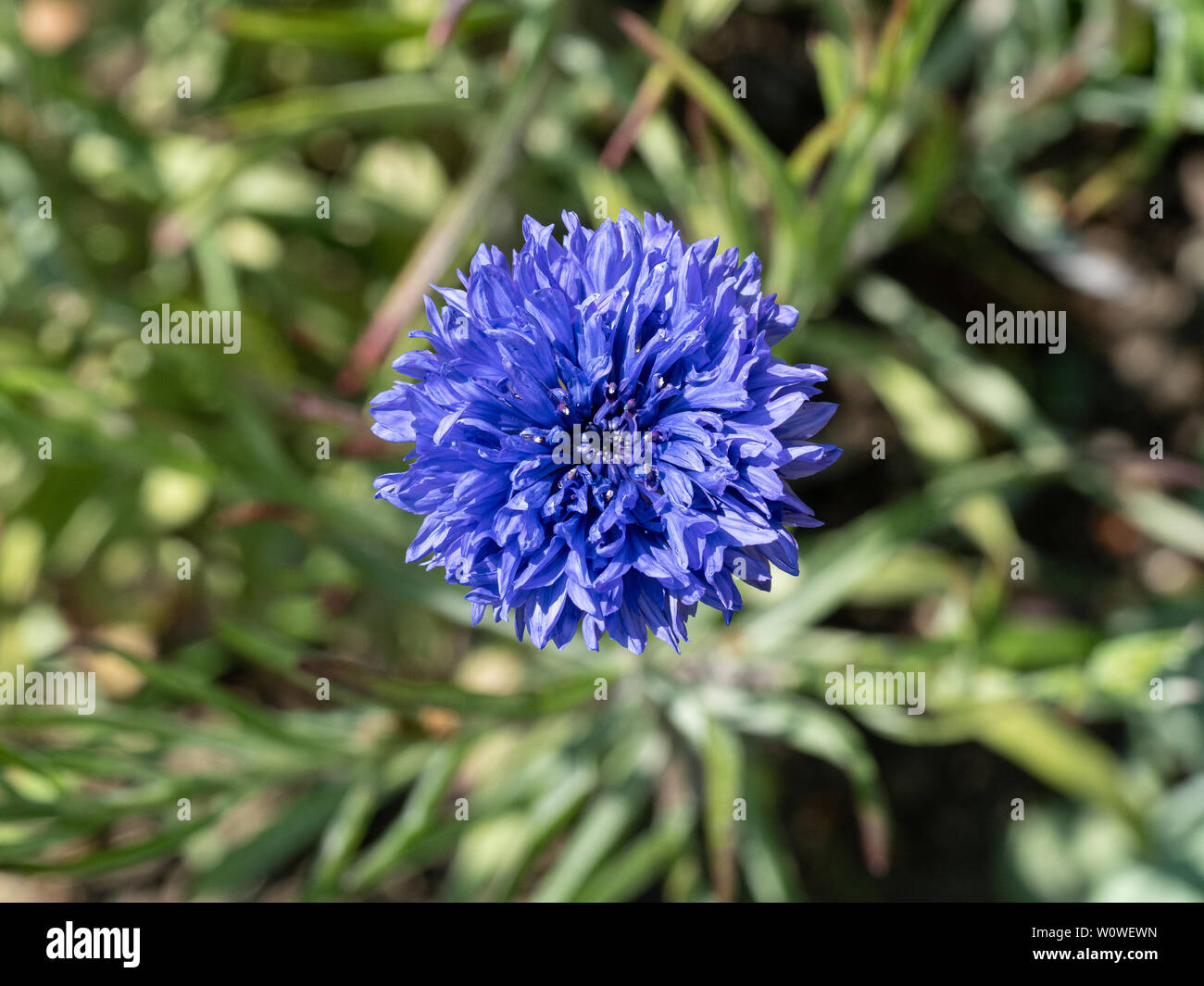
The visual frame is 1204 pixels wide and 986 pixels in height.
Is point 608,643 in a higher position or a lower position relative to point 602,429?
lower

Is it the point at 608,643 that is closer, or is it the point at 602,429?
the point at 602,429

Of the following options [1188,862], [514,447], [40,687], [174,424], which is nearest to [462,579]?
[514,447]

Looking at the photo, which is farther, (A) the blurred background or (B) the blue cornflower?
(A) the blurred background

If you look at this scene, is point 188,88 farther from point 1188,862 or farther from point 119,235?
point 1188,862

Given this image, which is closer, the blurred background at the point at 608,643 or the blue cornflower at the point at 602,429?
the blue cornflower at the point at 602,429

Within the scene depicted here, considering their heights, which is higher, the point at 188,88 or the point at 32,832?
the point at 188,88
